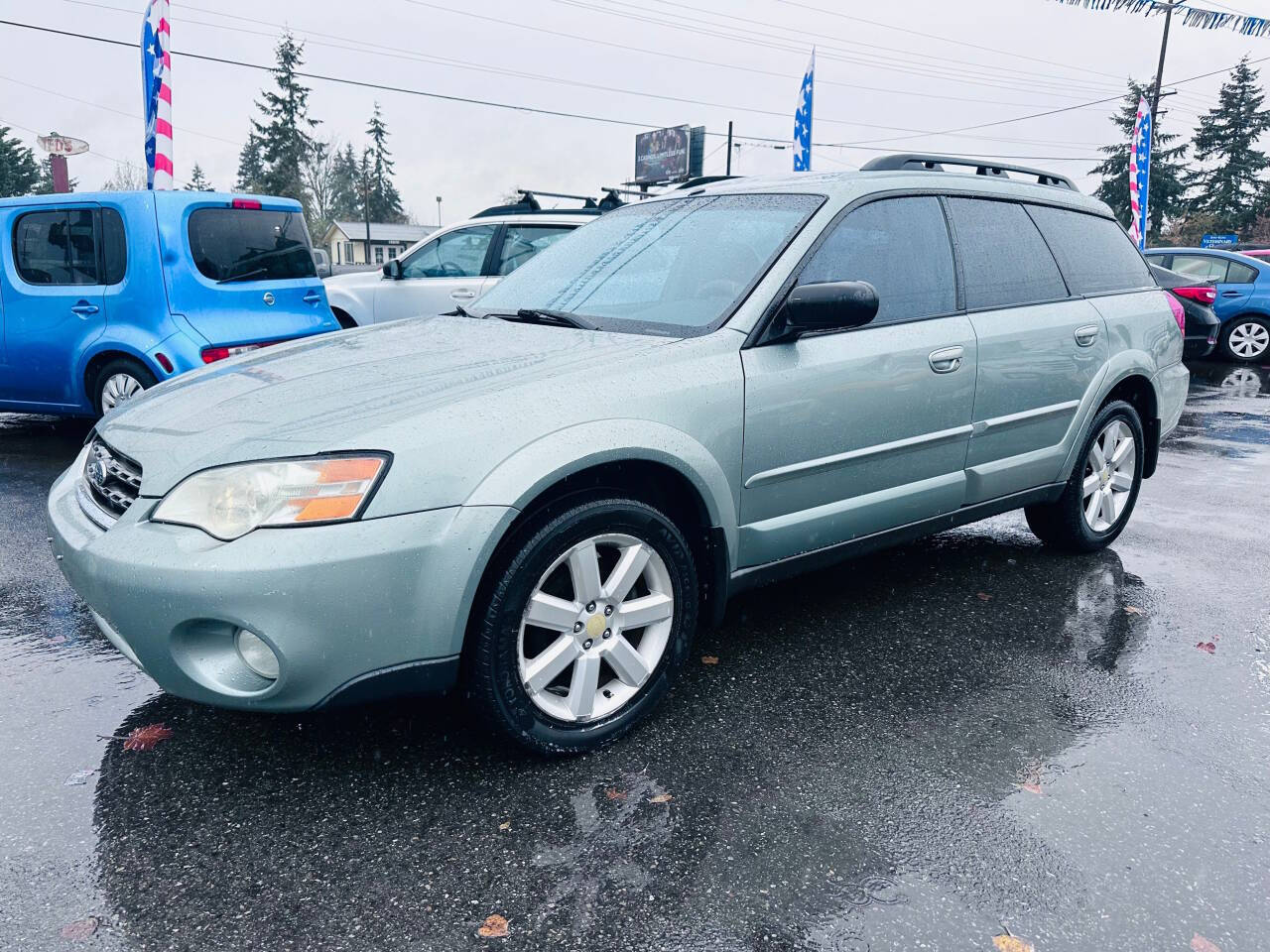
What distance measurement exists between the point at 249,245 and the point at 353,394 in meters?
4.86

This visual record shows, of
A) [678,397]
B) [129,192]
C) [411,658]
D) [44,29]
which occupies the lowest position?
[411,658]

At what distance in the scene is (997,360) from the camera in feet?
12.7

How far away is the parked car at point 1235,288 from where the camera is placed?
561 inches

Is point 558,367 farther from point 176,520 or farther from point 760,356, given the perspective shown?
point 176,520

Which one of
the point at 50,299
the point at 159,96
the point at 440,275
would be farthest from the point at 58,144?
the point at 50,299

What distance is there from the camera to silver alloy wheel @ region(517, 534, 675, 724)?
2.69 meters

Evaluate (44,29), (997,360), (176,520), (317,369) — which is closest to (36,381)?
(317,369)

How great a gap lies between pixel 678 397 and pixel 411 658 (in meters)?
1.08

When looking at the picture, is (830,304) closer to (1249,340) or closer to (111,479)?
(111,479)

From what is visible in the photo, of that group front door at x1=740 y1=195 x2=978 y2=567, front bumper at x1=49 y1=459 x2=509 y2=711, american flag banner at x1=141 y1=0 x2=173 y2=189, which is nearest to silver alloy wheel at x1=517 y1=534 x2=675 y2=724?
front bumper at x1=49 y1=459 x2=509 y2=711

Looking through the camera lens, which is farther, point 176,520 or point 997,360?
point 997,360

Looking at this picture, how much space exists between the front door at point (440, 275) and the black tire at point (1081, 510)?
6.00 metres

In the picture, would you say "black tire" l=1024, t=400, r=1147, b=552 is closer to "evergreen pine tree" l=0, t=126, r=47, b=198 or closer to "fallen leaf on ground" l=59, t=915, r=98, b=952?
"fallen leaf on ground" l=59, t=915, r=98, b=952

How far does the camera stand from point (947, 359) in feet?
12.0
